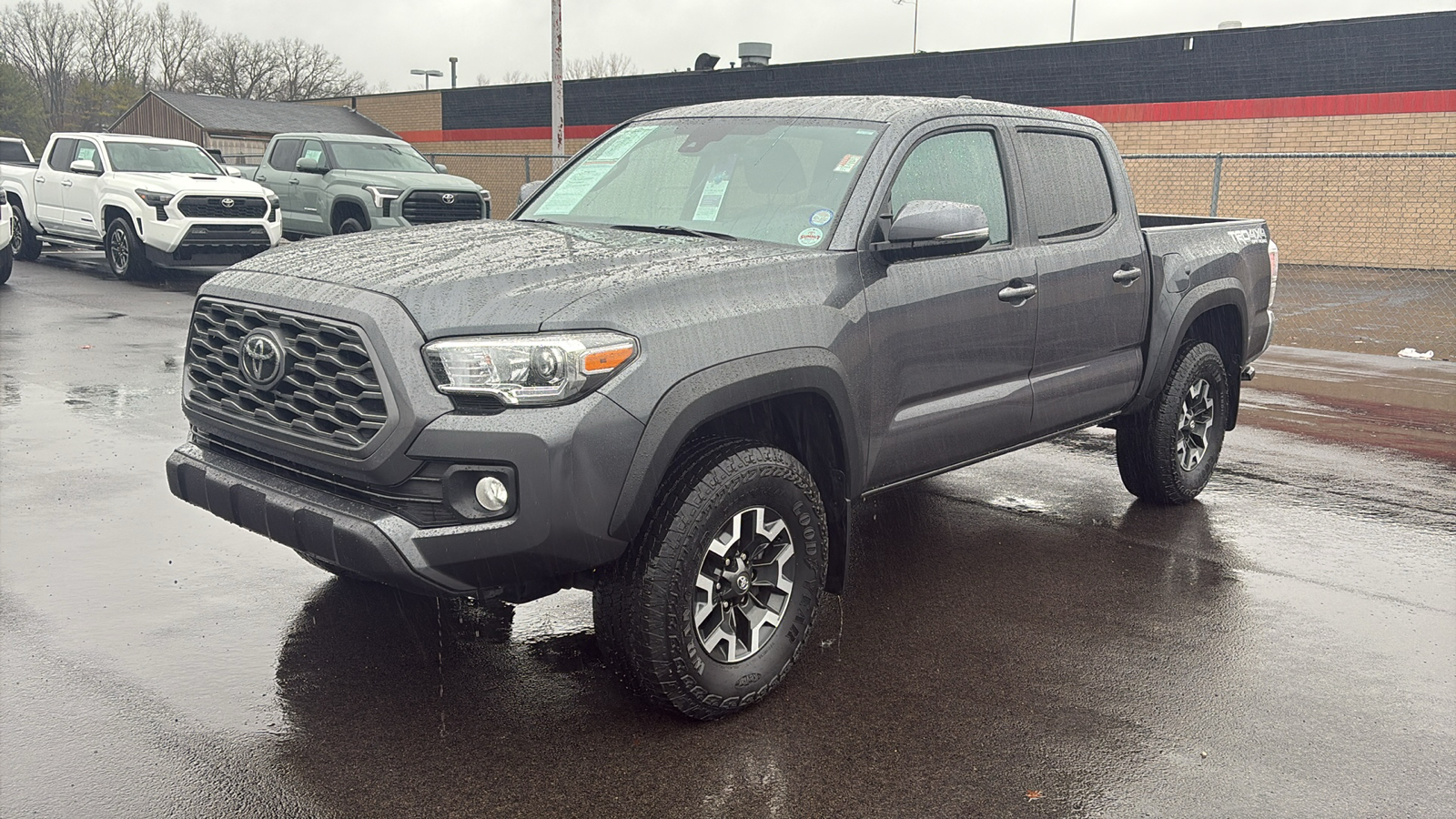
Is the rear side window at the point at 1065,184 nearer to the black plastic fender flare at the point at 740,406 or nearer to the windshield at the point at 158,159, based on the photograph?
the black plastic fender flare at the point at 740,406

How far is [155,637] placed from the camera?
167 inches

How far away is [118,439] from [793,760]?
5243 millimetres

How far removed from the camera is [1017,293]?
4789 mm

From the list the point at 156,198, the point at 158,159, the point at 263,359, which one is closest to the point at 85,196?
the point at 158,159

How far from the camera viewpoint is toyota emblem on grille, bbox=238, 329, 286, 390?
356cm

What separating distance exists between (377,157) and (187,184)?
3169 millimetres

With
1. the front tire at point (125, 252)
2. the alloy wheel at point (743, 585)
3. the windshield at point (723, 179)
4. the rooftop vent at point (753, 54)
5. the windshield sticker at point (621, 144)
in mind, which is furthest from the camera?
the rooftop vent at point (753, 54)

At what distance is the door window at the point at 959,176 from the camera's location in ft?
14.9

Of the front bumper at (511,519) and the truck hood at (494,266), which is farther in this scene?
the truck hood at (494,266)

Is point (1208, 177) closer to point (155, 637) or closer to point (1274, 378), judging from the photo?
point (1274, 378)

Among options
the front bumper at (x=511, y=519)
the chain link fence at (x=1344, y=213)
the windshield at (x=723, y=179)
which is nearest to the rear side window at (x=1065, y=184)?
the windshield at (x=723, y=179)

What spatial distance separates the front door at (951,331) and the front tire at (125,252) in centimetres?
1377

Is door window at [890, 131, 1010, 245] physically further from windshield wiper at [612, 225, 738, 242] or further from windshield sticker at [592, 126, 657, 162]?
windshield sticker at [592, 126, 657, 162]

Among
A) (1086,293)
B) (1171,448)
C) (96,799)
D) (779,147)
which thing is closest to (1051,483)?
(1171,448)
